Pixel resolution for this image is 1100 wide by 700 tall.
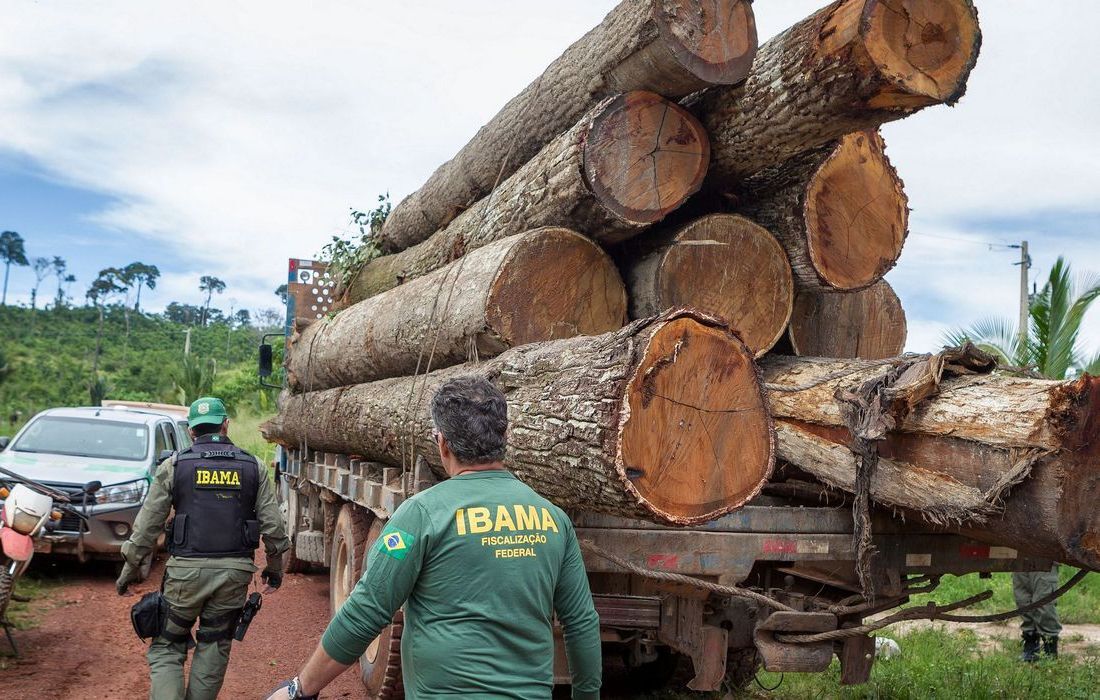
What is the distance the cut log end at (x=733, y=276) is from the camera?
5090 millimetres

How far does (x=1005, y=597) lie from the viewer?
1057 centimetres

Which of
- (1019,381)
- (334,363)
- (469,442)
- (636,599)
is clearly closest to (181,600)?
(636,599)

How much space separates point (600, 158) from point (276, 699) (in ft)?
10.2

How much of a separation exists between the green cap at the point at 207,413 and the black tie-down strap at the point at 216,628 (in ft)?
3.27

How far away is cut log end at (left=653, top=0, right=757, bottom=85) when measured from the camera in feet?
15.1

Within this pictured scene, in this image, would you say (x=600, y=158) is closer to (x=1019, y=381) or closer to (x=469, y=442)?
(x=1019, y=381)

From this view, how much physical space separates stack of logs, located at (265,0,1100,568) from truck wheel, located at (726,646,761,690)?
4.93 ft

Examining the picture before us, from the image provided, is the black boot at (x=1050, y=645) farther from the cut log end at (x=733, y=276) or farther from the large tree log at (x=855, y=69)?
the large tree log at (x=855, y=69)

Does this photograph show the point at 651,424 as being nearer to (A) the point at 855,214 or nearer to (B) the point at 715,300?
(B) the point at 715,300

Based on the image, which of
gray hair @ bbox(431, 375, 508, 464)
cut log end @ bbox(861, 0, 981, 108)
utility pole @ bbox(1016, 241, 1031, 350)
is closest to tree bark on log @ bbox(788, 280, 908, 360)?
cut log end @ bbox(861, 0, 981, 108)

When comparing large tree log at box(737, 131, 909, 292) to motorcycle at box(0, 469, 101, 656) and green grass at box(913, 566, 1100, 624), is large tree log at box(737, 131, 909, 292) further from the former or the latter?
green grass at box(913, 566, 1100, 624)

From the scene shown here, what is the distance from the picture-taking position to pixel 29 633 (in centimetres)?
706

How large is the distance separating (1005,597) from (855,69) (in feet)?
27.8

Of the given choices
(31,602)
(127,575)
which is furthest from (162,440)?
(127,575)
